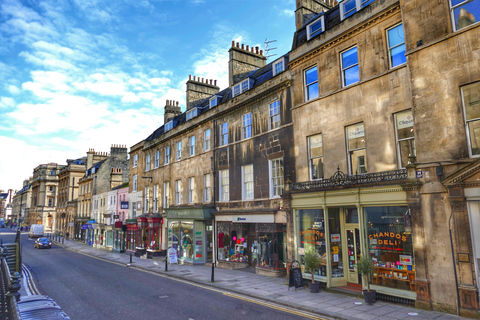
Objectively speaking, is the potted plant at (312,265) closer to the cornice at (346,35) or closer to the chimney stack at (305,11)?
the cornice at (346,35)

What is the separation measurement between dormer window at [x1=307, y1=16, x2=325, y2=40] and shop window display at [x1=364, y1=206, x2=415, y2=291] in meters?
9.34

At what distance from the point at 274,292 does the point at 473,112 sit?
32.0 feet

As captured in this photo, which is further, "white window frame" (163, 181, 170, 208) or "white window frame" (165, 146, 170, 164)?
"white window frame" (165, 146, 170, 164)

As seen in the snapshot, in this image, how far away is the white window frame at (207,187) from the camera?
77.8 feet

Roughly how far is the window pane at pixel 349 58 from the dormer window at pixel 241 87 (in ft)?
26.4

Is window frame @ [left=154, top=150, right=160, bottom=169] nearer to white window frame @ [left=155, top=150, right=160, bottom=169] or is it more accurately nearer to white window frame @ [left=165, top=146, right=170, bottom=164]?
white window frame @ [left=155, top=150, right=160, bottom=169]

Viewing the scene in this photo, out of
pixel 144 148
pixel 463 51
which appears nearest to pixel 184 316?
pixel 463 51

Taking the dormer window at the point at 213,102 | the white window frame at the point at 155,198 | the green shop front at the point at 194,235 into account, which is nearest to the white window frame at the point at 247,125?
the dormer window at the point at 213,102

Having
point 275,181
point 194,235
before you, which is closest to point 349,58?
point 275,181

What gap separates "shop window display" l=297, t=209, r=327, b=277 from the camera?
1405 centimetres

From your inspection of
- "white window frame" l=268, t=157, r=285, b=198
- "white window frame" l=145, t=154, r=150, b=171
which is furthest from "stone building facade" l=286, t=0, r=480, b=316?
"white window frame" l=145, t=154, r=150, b=171

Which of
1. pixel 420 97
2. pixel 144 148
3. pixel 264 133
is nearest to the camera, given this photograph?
pixel 420 97

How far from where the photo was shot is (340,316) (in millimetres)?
9750

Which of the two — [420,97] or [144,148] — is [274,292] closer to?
Result: [420,97]
